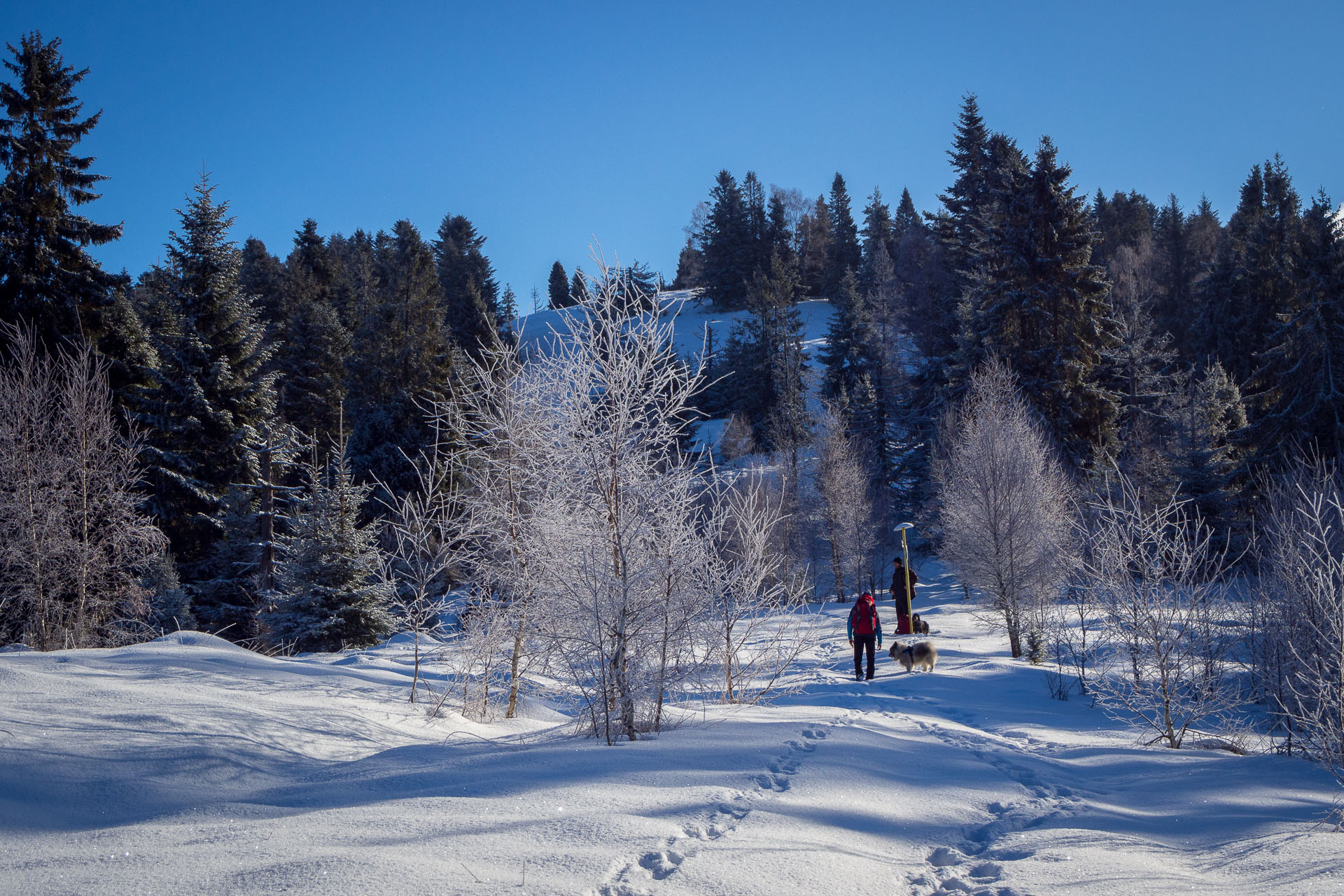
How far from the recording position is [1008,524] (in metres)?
18.6

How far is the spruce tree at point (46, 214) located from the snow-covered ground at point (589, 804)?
61.1ft

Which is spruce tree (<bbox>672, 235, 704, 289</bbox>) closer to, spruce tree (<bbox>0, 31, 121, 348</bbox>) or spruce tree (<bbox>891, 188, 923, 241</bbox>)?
spruce tree (<bbox>891, 188, 923, 241</bbox>)

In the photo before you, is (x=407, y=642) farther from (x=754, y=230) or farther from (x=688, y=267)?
(x=688, y=267)

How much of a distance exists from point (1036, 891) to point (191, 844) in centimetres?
452

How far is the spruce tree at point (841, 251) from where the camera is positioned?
74688 millimetres

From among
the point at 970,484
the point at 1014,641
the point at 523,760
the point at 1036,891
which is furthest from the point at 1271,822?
the point at 970,484

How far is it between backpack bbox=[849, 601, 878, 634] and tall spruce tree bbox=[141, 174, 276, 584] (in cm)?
2063

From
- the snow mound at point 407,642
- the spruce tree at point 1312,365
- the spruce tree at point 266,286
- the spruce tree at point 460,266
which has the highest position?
the spruce tree at point 460,266

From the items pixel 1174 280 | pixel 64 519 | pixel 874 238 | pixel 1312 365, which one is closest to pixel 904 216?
pixel 874 238

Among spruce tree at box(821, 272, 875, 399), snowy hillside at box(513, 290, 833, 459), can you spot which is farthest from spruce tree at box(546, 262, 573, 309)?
spruce tree at box(821, 272, 875, 399)

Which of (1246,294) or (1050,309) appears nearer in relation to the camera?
(1050,309)

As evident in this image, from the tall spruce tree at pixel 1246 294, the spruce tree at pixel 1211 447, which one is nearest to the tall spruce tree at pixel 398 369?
the spruce tree at pixel 1211 447

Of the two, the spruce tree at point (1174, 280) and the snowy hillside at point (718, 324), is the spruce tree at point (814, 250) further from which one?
the spruce tree at point (1174, 280)

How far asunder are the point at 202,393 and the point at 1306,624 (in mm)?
28397
